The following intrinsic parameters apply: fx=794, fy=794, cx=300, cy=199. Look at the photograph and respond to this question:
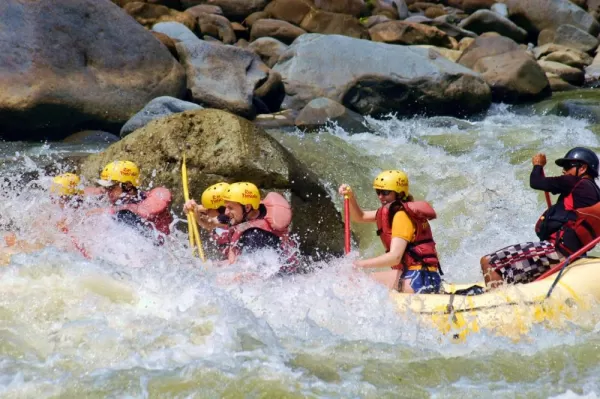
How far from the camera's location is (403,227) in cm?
540

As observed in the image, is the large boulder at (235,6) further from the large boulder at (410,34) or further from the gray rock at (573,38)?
the gray rock at (573,38)

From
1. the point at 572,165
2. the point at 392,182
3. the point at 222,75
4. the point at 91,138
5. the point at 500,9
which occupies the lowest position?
the point at 500,9

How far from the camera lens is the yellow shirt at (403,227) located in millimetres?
5391

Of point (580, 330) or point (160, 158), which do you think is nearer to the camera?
point (580, 330)

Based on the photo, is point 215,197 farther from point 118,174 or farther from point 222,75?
point 222,75

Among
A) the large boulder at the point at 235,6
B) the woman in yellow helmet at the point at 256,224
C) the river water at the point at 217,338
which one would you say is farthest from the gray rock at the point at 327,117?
the large boulder at the point at 235,6

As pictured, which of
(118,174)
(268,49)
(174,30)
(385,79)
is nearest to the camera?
(118,174)

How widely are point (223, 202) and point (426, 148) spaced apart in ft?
19.2

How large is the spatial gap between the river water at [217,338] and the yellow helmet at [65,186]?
176 mm

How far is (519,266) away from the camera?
5.65 m

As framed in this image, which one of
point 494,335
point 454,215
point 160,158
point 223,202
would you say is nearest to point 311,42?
point 454,215

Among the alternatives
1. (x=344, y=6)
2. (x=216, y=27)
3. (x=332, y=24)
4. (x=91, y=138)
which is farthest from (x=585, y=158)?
(x=344, y=6)

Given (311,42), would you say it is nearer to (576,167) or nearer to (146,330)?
(576,167)

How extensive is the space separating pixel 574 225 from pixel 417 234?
1.09 metres
